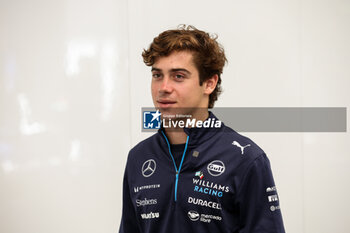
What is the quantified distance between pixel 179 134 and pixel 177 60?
27 centimetres

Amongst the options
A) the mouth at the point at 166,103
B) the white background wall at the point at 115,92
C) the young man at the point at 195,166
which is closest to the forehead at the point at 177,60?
the young man at the point at 195,166

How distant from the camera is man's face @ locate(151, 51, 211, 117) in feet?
4.17

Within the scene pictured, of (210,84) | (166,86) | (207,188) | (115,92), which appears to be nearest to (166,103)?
(166,86)

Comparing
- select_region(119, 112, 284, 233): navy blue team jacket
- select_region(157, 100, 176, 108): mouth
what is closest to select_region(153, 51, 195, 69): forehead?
select_region(157, 100, 176, 108): mouth

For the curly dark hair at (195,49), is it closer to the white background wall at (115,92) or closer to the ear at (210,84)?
the ear at (210,84)

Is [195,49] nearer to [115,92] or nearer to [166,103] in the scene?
[166,103]

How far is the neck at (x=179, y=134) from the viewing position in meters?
1.32

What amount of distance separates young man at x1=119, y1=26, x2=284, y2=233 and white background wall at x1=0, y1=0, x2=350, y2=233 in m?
0.85

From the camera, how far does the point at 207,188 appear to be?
48.1 inches

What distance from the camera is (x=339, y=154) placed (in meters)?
2.32

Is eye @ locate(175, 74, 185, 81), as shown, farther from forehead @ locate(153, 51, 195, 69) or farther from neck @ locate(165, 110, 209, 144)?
neck @ locate(165, 110, 209, 144)

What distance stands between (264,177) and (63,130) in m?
1.47

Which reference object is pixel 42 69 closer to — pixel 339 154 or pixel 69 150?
pixel 69 150

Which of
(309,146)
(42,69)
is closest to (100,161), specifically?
(42,69)
